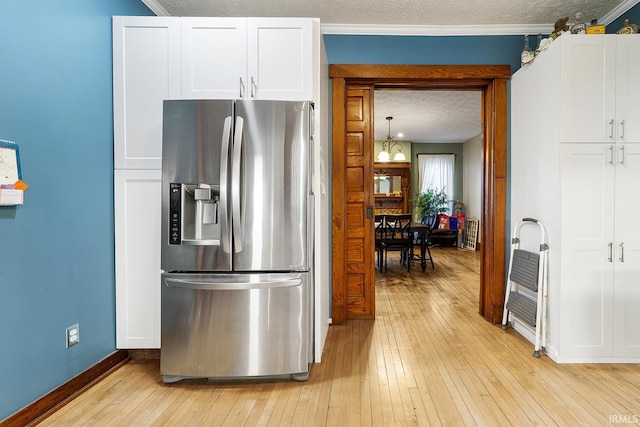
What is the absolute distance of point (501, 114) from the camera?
304 centimetres

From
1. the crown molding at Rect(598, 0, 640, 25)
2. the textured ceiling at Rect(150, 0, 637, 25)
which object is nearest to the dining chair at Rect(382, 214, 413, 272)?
the textured ceiling at Rect(150, 0, 637, 25)

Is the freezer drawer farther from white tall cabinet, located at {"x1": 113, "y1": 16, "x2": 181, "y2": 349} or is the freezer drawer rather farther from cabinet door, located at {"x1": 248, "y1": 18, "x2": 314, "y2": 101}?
cabinet door, located at {"x1": 248, "y1": 18, "x2": 314, "y2": 101}

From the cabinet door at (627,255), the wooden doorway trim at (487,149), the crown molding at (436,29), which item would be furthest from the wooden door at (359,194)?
the cabinet door at (627,255)

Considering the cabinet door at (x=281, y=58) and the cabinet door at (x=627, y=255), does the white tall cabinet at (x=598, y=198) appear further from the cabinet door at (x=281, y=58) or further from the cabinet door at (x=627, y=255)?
the cabinet door at (x=281, y=58)

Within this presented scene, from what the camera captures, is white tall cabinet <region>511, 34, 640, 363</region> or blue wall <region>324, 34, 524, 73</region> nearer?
white tall cabinet <region>511, 34, 640, 363</region>

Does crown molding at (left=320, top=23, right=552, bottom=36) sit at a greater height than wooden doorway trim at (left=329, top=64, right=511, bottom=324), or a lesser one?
greater

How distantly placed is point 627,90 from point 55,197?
3.71 metres

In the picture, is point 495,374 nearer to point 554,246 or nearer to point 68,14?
point 554,246

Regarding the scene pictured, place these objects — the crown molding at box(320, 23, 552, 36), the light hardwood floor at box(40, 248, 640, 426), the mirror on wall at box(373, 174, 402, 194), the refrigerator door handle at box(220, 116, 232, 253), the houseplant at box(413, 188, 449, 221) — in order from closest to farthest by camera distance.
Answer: the light hardwood floor at box(40, 248, 640, 426), the refrigerator door handle at box(220, 116, 232, 253), the crown molding at box(320, 23, 552, 36), the houseplant at box(413, 188, 449, 221), the mirror on wall at box(373, 174, 402, 194)

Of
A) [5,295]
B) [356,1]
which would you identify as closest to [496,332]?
[356,1]

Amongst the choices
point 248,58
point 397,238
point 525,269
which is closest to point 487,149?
point 525,269

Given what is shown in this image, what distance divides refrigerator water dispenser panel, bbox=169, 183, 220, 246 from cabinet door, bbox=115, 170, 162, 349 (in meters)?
0.37

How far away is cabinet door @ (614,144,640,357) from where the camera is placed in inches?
89.4

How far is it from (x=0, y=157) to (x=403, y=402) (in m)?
2.39
